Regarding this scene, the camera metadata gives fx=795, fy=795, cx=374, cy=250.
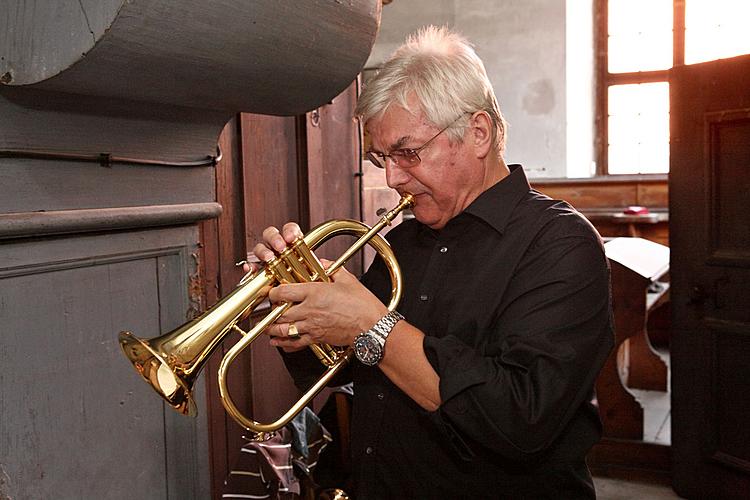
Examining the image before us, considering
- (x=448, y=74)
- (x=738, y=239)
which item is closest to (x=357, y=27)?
(x=448, y=74)

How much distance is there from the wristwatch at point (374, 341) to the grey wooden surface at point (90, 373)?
0.61 m

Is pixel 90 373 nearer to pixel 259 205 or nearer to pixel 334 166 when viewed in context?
pixel 259 205

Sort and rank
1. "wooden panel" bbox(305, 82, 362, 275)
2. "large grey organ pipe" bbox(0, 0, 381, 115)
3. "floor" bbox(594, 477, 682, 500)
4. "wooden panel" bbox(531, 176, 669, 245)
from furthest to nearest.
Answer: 1. "wooden panel" bbox(531, 176, 669, 245)
2. "floor" bbox(594, 477, 682, 500)
3. "wooden panel" bbox(305, 82, 362, 275)
4. "large grey organ pipe" bbox(0, 0, 381, 115)

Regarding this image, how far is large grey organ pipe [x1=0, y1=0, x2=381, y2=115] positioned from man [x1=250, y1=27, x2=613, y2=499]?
15 centimetres

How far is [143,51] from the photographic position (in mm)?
1347

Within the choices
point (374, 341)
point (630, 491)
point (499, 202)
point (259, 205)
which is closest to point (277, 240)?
point (374, 341)

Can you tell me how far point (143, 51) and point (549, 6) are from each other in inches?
247

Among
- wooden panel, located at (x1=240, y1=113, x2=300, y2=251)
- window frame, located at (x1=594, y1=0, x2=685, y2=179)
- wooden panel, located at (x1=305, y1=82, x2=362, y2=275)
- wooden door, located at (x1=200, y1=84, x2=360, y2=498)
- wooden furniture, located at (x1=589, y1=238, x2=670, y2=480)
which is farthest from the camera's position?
window frame, located at (x1=594, y1=0, x2=685, y2=179)

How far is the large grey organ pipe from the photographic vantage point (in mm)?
1279

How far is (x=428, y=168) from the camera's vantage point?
1.73m

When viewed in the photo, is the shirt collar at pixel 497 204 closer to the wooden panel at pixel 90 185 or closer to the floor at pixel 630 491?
the wooden panel at pixel 90 185

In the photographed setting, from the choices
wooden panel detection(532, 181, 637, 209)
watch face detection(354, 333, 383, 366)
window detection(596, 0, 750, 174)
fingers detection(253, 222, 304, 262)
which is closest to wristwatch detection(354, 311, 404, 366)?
watch face detection(354, 333, 383, 366)

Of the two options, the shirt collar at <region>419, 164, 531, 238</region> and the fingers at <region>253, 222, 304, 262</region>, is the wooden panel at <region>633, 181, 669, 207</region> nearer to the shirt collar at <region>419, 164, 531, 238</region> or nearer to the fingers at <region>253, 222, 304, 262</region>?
the shirt collar at <region>419, 164, 531, 238</region>

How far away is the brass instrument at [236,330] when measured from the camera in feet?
4.63
